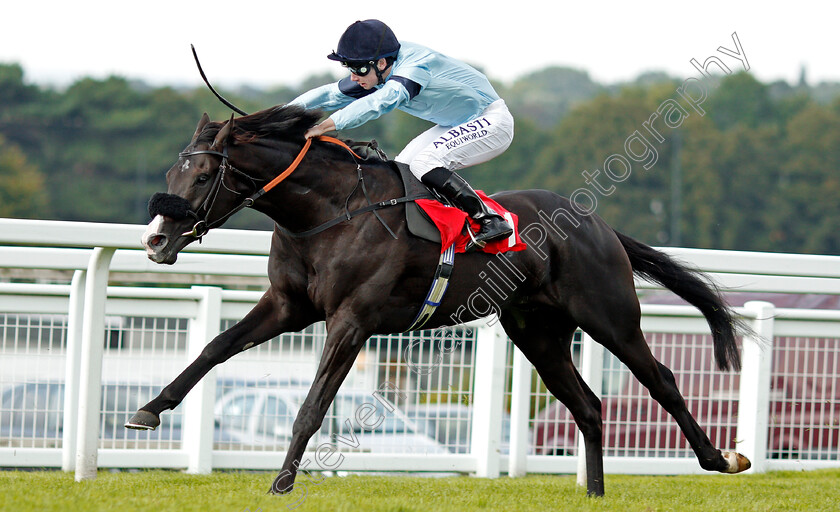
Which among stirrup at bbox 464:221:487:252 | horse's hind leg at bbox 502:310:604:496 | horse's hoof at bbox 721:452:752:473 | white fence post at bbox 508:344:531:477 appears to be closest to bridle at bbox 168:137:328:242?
stirrup at bbox 464:221:487:252

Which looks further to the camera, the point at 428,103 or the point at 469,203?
the point at 428,103

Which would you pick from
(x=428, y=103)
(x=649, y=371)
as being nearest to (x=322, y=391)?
(x=428, y=103)

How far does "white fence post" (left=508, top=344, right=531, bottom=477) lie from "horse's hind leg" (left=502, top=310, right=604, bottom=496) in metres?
0.70

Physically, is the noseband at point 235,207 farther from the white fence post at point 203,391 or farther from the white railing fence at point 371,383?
the white fence post at point 203,391

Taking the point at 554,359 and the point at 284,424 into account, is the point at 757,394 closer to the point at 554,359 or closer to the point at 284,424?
the point at 554,359

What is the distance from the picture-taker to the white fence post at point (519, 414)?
5969mm

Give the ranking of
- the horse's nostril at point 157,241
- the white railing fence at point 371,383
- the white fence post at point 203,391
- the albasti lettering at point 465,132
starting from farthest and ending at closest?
the white fence post at point 203,391
the white railing fence at point 371,383
the albasti lettering at point 465,132
the horse's nostril at point 157,241

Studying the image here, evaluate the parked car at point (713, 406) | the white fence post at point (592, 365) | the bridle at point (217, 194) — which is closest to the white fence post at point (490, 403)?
the parked car at point (713, 406)

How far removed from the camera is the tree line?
6334 cm

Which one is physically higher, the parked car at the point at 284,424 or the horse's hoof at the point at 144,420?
the horse's hoof at the point at 144,420

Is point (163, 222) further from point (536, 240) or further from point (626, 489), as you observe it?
point (626, 489)

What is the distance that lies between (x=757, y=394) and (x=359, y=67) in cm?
319

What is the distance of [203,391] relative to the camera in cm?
554

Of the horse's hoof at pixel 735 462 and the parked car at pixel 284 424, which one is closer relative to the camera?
the horse's hoof at pixel 735 462
